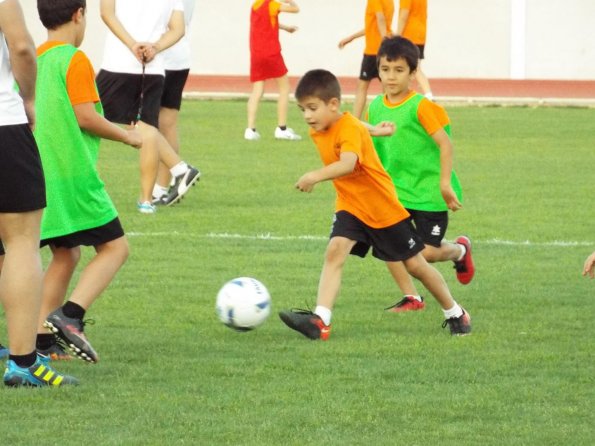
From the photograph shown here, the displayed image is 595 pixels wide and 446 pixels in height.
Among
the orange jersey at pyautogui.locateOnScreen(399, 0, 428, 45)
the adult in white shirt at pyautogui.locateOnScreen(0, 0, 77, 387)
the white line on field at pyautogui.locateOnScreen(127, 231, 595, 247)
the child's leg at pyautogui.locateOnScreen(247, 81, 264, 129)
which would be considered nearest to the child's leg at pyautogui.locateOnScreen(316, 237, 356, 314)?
the adult in white shirt at pyautogui.locateOnScreen(0, 0, 77, 387)

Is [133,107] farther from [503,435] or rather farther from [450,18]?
[450,18]

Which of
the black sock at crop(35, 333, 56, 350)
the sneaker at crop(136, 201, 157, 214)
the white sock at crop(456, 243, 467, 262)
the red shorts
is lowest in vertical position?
the red shorts

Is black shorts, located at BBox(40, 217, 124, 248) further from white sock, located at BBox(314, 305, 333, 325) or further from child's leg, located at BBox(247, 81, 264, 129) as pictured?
child's leg, located at BBox(247, 81, 264, 129)

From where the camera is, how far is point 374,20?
1859 cm

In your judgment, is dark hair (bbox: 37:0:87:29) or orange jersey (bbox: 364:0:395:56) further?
orange jersey (bbox: 364:0:395:56)

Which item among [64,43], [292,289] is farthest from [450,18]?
[64,43]

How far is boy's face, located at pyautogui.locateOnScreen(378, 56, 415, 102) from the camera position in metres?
7.69

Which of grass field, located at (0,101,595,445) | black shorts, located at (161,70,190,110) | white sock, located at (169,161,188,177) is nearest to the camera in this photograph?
grass field, located at (0,101,595,445)

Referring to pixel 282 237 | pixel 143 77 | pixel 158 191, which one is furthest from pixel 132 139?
pixel 158 191

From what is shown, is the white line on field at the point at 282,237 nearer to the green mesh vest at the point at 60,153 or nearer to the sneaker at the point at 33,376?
the green mesh vest at the point at 60,153

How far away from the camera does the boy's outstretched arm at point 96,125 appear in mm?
6414

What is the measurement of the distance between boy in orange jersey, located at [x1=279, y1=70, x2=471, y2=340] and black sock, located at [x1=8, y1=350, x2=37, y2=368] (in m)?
1.53

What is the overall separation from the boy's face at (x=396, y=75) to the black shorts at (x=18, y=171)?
2.52 m

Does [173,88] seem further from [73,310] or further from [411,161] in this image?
[73,310]
